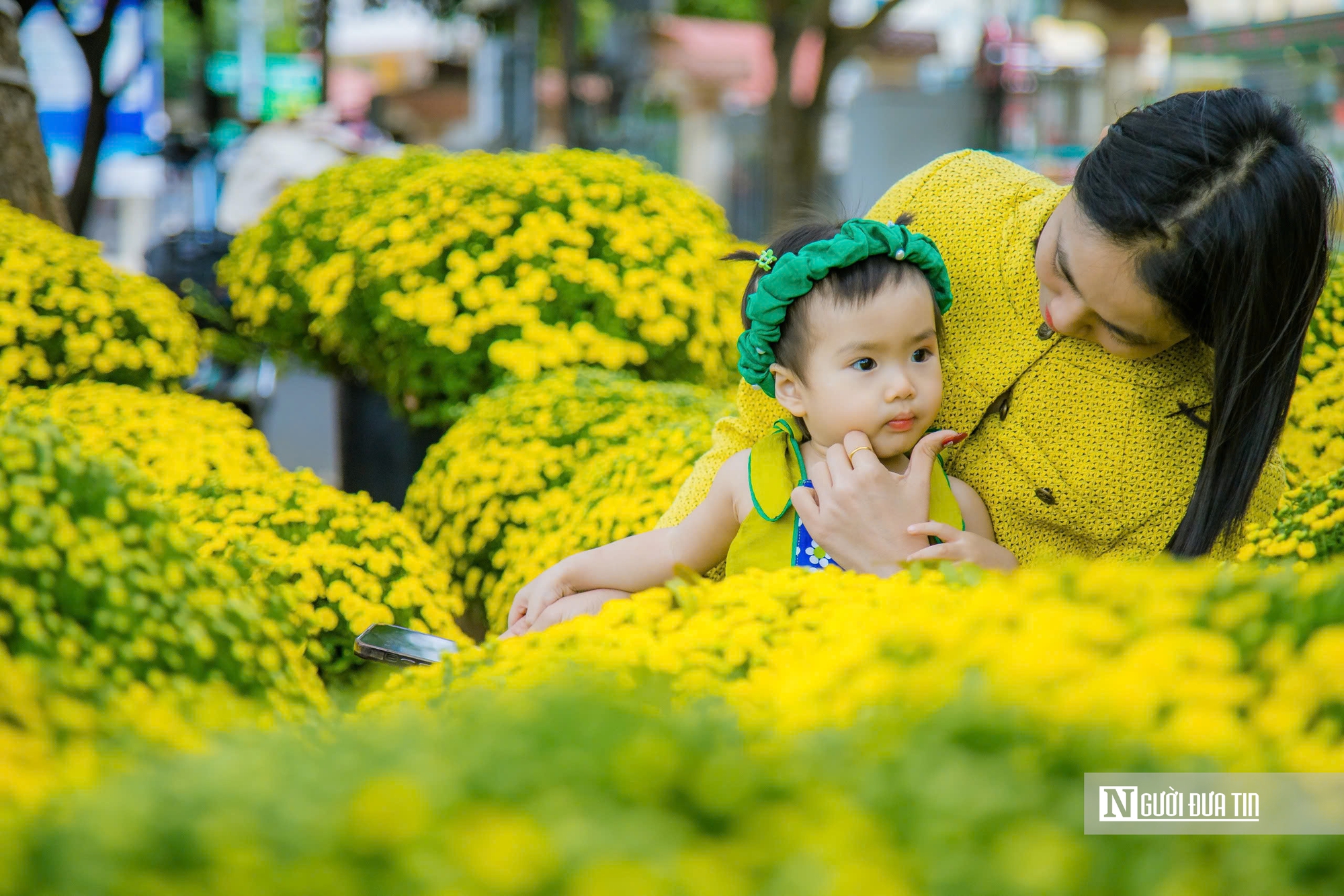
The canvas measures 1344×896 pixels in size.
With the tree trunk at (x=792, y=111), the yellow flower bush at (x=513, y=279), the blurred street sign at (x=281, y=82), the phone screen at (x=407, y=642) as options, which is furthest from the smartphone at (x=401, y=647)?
the blurred street sign at (x=281, y=82)

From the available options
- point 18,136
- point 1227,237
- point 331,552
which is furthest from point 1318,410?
point 18,136

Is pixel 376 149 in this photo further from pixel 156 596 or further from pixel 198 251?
pixel 156 596

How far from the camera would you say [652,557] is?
215 cm

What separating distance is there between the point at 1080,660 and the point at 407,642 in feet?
3.66

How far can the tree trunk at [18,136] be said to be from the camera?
3.47 m

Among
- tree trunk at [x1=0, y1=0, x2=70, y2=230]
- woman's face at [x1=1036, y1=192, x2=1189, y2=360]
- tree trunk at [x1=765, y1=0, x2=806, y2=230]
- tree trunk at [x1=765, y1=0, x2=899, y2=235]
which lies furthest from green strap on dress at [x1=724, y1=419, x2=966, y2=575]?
tree trunk at [x1=765, y1=0, x2=806, y2=230]

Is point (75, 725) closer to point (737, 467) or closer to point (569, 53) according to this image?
point (737, 467)

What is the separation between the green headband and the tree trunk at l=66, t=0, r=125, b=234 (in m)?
5.09

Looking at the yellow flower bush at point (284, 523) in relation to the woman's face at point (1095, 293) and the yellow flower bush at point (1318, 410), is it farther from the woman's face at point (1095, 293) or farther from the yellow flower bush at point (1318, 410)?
the yellow flower bush at point (1318, 410)

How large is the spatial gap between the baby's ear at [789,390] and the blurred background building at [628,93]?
0.41 m

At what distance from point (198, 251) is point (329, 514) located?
11.3 ft

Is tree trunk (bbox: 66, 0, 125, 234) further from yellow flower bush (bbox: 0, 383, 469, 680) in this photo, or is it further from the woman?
the woman

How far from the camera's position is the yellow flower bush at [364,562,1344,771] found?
3.01ft

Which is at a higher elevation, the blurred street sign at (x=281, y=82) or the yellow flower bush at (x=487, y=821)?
the blurred street sign at (x=281, y=82)
